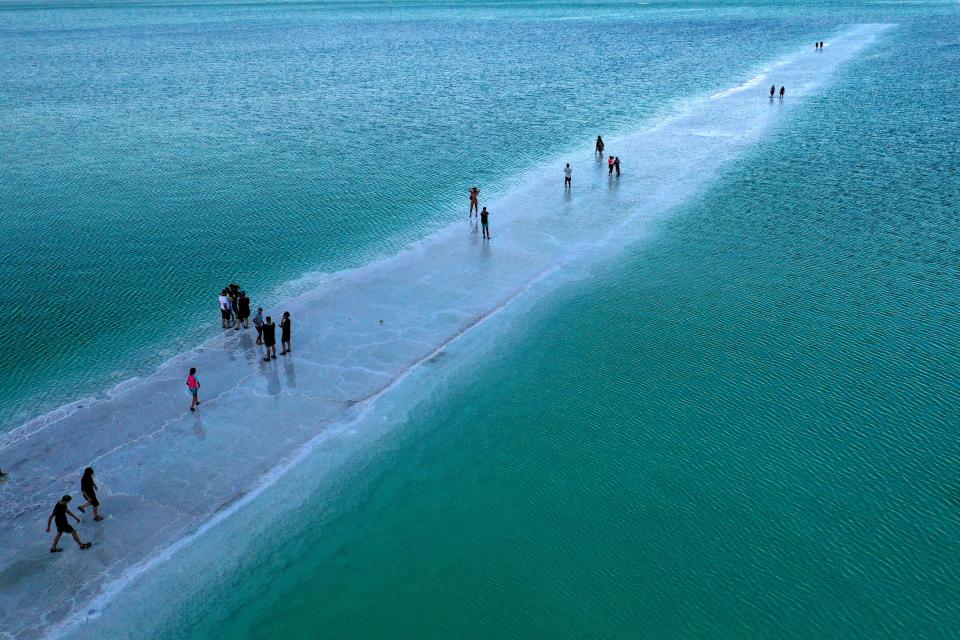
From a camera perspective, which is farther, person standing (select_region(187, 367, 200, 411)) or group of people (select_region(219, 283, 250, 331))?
group of people (select_region(219, 283, 250, 331))

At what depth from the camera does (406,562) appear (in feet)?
58.3

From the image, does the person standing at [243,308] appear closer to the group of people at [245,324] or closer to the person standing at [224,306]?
the group of people at [245,324]

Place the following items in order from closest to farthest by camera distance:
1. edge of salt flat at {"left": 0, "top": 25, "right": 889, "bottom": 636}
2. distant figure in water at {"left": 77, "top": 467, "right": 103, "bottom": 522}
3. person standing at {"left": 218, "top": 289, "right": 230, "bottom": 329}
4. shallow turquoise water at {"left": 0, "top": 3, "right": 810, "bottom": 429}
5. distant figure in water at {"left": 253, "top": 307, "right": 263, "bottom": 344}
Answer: edge of salt flat at {"left": 0, "top": 25, "right": 889, "bottom": 636}, distant figure in water at {"left": 77, "top": 467, "right": 103, "bottom": 522}, distant figure in water at {"left": 253, "top": 307, "right": 263, "bottom": 344}, person standing at {"left": 218, "top": 289, "right": 230, "bottom": 329}, shallow turquoise water at {"left": 0, "top": 3, "right": 810, "bottom": 429}

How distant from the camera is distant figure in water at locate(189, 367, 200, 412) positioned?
22.1 m

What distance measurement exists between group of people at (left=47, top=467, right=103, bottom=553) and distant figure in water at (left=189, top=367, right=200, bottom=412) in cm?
417

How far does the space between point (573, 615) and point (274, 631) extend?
6691 millimetres

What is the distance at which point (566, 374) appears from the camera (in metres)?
24.8

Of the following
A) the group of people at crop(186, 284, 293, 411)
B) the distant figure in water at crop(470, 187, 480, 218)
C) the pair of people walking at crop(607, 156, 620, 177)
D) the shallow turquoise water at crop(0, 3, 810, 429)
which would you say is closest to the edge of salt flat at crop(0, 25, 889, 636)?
the group of people at crop(186, 284, 293, 411)

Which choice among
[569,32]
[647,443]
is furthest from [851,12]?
[647,443]

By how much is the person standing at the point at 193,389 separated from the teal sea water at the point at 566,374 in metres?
3.77

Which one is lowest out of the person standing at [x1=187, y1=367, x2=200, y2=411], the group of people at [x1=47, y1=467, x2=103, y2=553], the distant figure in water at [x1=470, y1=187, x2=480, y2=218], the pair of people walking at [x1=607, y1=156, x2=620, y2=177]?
the group of people at [x1=47, y1=467, x2=103, y2=553]

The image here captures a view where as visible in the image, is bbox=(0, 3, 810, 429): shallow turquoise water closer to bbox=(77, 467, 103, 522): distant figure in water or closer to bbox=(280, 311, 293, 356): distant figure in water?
bbox=(280, 311, 293, 356): distant figure in water

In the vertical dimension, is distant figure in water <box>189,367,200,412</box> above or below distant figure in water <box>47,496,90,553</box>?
above

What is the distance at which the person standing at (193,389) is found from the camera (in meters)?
22.1
